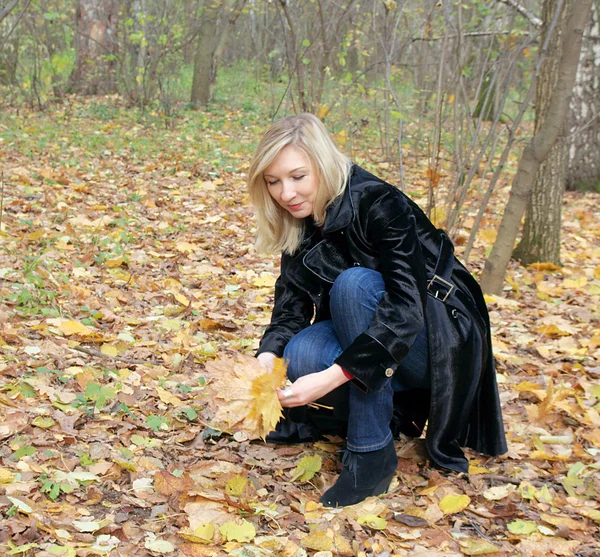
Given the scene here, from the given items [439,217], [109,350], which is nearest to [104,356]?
[109,350]

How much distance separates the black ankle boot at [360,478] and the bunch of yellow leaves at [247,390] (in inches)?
12.6

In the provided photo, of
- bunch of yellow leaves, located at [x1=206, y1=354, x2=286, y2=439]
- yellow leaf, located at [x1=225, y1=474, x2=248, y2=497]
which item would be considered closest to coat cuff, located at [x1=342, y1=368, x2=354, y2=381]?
bunch of yellow leaves, located at [x1=206, y1=354, x2=286, y2=439]

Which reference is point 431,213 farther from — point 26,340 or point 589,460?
point 26,340

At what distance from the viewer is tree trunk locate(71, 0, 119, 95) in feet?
32.8

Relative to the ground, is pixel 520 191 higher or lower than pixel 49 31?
lower

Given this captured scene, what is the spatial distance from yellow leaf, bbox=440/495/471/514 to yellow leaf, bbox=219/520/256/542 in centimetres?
55

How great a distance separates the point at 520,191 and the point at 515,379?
1175mm

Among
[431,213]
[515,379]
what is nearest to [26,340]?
[515,379]

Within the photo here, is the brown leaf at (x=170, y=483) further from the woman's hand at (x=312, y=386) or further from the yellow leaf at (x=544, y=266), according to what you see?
the yellow leaf at (x=544, y=266)

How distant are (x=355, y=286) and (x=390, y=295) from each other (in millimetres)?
104

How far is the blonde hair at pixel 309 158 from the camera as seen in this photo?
1.83 m

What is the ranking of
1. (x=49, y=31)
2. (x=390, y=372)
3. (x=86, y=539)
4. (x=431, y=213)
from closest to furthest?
(x=86, y=539) < (x=390, y=372) < (x=431, y=213) < (x=49, y=31)

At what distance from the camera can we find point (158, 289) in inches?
138

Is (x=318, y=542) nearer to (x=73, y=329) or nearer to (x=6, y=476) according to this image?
(x=6, y=476)
